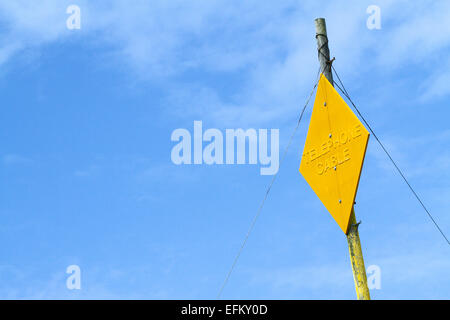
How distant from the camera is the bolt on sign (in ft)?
31.4

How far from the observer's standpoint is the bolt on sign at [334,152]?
9.57 meters

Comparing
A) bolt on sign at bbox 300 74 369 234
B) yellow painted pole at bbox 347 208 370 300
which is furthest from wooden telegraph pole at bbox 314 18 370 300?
bolt on sign at bbox 300 74 369 234

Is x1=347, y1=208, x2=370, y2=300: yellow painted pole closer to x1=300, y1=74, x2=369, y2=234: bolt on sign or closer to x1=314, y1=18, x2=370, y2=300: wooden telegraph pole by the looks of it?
x1=314, y1=18, x2=370, y2=300: wooden telegraph pole

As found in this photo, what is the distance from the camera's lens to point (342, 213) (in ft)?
31.7

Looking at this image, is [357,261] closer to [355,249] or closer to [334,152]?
[355,249]

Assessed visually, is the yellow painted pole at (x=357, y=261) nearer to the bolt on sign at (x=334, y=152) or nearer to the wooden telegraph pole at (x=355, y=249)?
the wooden telegraph pole at (x=355, y=249)

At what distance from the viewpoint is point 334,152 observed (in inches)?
392

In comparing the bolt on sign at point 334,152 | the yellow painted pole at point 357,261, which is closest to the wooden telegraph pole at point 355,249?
the yellow painted pole at point 357,261
